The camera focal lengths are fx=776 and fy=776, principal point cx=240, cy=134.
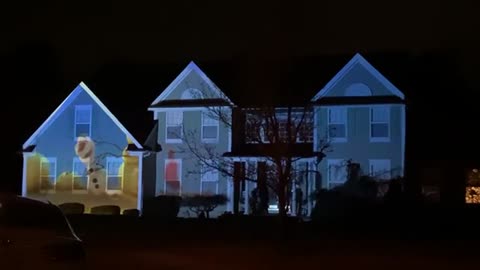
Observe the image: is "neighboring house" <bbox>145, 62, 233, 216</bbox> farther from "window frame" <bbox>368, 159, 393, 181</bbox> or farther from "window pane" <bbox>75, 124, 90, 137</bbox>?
"window frame" <bbox>368, 159, 393, 181</bbox>


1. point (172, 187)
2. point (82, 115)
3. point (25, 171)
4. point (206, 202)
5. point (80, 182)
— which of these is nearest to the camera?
point (206, 202)

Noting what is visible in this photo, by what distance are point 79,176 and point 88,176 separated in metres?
0.48

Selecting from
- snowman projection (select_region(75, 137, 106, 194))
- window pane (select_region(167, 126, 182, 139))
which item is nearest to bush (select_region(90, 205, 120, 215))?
snowman projection (select_region(75, 137, 106, 194))

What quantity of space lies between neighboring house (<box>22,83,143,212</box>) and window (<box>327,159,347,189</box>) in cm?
829

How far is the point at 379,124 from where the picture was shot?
32.2 m

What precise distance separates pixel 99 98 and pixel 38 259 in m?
27.4

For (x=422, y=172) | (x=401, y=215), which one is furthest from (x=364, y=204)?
(x=422, y=172)

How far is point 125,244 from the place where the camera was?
22.8 meters

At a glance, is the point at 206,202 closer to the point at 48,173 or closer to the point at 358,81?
the point at 48,173

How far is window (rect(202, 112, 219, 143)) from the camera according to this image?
112 feet

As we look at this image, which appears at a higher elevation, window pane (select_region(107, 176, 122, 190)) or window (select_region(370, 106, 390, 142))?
window (select_region(370, 106, 390, 142))

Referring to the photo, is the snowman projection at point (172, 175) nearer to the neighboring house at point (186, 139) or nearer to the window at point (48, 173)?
the neighboring house at point (186, 139)

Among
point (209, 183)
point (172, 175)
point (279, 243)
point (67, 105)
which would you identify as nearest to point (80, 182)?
point (67, 105)

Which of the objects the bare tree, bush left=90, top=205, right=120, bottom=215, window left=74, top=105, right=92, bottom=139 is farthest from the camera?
window left=74, top=105, right=92, bottom=139
